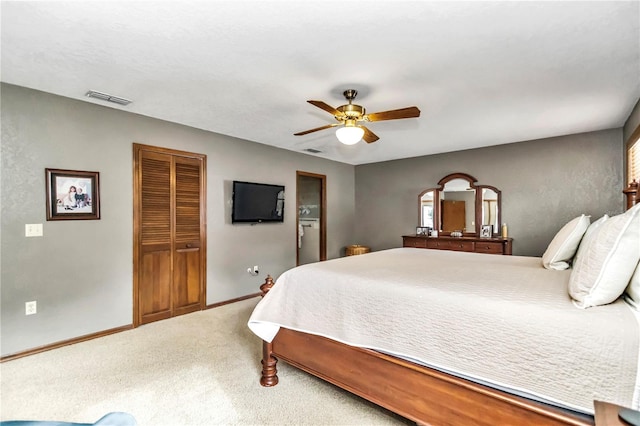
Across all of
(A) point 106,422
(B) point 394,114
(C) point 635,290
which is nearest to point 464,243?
(B) point 394,114

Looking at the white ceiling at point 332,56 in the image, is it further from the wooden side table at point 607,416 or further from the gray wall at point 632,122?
the wooden side table at point 607,416

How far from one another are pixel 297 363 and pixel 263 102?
2.42 m

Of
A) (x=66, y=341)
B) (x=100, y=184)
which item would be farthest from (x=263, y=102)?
(x=66, y=341)

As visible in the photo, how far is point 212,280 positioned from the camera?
424 centimetres

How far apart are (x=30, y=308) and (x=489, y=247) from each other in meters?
5.53

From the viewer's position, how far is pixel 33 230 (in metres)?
2.83

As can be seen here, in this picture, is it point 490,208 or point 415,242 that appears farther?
point 415,242

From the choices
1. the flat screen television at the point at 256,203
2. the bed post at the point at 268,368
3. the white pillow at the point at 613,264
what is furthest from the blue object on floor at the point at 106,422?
the flat screen television at the point at 256,203

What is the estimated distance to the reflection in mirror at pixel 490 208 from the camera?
4.97 meters

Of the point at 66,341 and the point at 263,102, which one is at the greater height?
the point at 263,102

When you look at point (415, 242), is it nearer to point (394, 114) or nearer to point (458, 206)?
point (458, 206)

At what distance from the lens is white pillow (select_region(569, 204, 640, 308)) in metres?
1.33

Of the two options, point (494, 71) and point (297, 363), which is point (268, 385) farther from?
point (494, 71)

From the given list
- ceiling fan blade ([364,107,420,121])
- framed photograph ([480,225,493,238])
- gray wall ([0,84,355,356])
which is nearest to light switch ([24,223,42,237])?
gray wall ([0,84,355,356])
